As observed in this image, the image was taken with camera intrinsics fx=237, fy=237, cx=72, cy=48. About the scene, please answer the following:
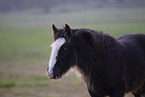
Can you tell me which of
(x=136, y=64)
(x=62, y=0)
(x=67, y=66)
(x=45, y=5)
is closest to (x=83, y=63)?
(x=67, y=66)

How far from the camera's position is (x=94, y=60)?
187 inches

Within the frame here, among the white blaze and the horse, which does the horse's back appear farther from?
the white blaze

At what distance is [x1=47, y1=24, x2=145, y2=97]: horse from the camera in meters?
4.44

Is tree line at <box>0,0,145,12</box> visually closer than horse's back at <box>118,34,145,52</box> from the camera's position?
No

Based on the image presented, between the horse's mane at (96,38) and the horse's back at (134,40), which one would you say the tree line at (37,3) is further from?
the horse's mane at (96,38)

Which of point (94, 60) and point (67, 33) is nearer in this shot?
point (67, 33)

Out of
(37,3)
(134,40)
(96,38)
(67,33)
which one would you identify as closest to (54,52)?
(67,33)

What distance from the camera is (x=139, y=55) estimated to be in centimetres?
543

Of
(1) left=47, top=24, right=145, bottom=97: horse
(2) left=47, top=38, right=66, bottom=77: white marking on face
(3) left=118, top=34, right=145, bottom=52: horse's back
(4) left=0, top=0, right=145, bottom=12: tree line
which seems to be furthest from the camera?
(4) left=0, top=0, right=145, bottom=12: tree line

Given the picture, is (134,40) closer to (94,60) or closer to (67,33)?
(94,60)

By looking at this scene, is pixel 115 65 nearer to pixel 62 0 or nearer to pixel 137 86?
pixel 137 86

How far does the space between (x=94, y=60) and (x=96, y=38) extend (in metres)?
0.46

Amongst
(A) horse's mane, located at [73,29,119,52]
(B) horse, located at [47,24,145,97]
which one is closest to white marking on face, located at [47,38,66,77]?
(B) horse, located at [47,24,145,97]

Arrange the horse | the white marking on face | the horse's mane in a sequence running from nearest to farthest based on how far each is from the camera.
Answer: the white marking on face, the horse, the horse's mane
